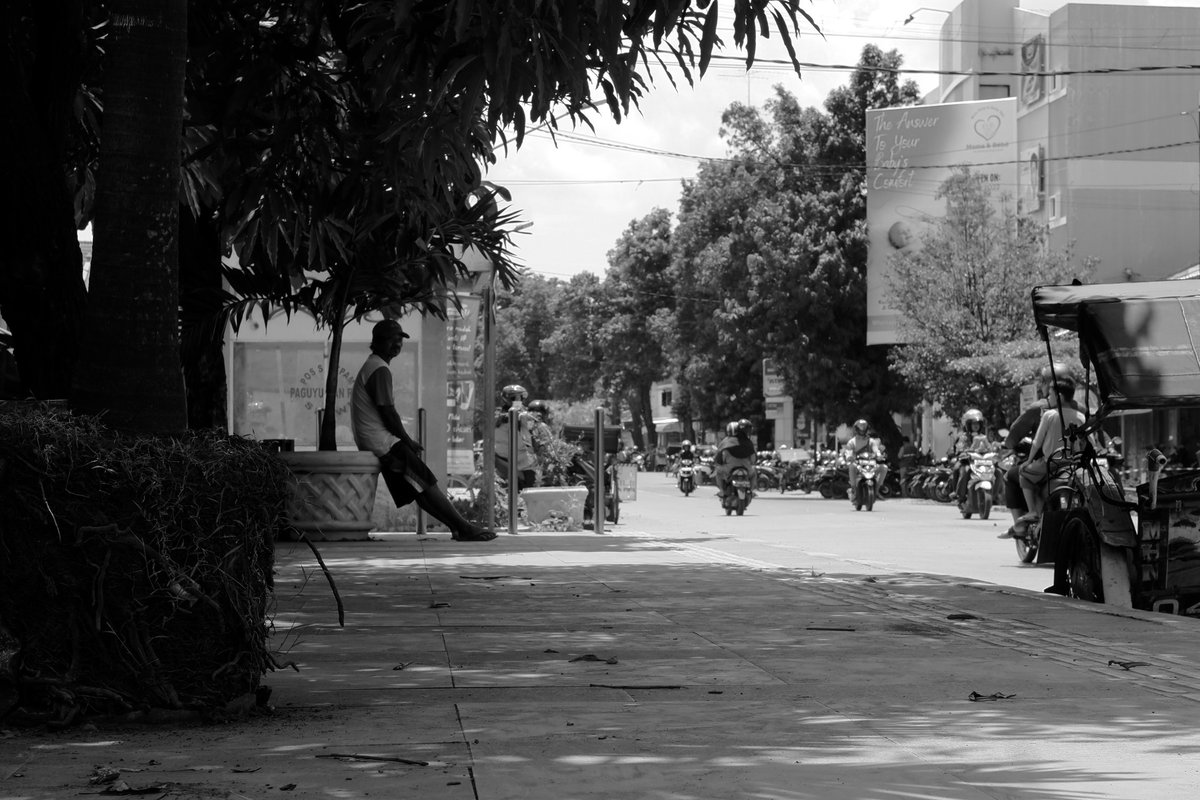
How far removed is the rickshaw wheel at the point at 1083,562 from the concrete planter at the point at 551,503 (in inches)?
392

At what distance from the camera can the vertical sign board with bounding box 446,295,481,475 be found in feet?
66.2

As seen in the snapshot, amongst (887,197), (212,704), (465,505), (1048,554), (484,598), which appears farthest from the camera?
(887,197)

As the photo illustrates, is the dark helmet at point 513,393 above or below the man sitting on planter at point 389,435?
above

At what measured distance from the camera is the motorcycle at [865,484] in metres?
31.6

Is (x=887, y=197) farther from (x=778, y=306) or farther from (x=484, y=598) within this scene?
(x=484, y=598)

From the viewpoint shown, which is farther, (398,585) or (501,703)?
(398,585)

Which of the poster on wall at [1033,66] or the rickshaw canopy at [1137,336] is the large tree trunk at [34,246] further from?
the poster on wall at [1033,66]

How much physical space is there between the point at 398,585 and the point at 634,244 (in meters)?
82.2

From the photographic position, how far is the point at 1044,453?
15.4 metres

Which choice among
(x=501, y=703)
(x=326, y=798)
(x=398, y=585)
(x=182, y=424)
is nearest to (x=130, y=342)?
(x=182, y=424)

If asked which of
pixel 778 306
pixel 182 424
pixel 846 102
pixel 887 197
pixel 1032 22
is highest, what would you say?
pixel 1032 22

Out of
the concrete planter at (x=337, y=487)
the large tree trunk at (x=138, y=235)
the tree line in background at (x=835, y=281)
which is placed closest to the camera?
the large tree trunk at (x=138, y=235)

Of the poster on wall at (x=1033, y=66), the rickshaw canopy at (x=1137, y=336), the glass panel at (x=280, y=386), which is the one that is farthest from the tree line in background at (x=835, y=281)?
the rickshaw canopy at (x=1137, y=336)

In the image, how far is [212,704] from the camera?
536cm
